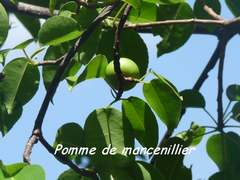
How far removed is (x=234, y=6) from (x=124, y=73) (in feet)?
1.44

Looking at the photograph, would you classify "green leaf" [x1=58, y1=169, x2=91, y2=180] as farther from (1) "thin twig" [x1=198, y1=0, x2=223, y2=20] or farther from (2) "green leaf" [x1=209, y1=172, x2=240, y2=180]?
(1) "thin twig" [x1=198, y1=0, x2=223, y2=20]

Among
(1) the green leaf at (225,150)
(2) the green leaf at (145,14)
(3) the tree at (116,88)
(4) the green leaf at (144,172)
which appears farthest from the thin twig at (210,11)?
(4) the green leaf at (144,172)

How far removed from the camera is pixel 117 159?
1.02 meters

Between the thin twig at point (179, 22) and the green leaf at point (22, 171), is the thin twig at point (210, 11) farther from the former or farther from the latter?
the green leaf at point (22, 171)

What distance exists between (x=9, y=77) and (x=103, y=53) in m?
0.18

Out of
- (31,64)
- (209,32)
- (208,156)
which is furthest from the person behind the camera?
(209,32)

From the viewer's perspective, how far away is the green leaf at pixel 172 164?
3.68 ft

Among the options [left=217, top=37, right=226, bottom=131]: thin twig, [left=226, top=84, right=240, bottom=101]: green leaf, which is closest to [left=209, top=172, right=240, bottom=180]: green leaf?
[left=217, top=37, right=226, bottom=131]: thin twig

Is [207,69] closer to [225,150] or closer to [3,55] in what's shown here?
[225,150]

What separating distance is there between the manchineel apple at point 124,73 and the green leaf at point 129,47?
0.05m

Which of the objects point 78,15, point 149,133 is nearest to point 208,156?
point 149,133

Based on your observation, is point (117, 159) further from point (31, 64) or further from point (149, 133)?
point (31, 64)

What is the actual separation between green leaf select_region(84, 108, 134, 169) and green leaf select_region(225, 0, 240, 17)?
0.45 meters

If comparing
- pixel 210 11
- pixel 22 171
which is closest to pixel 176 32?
pixel 210 11
